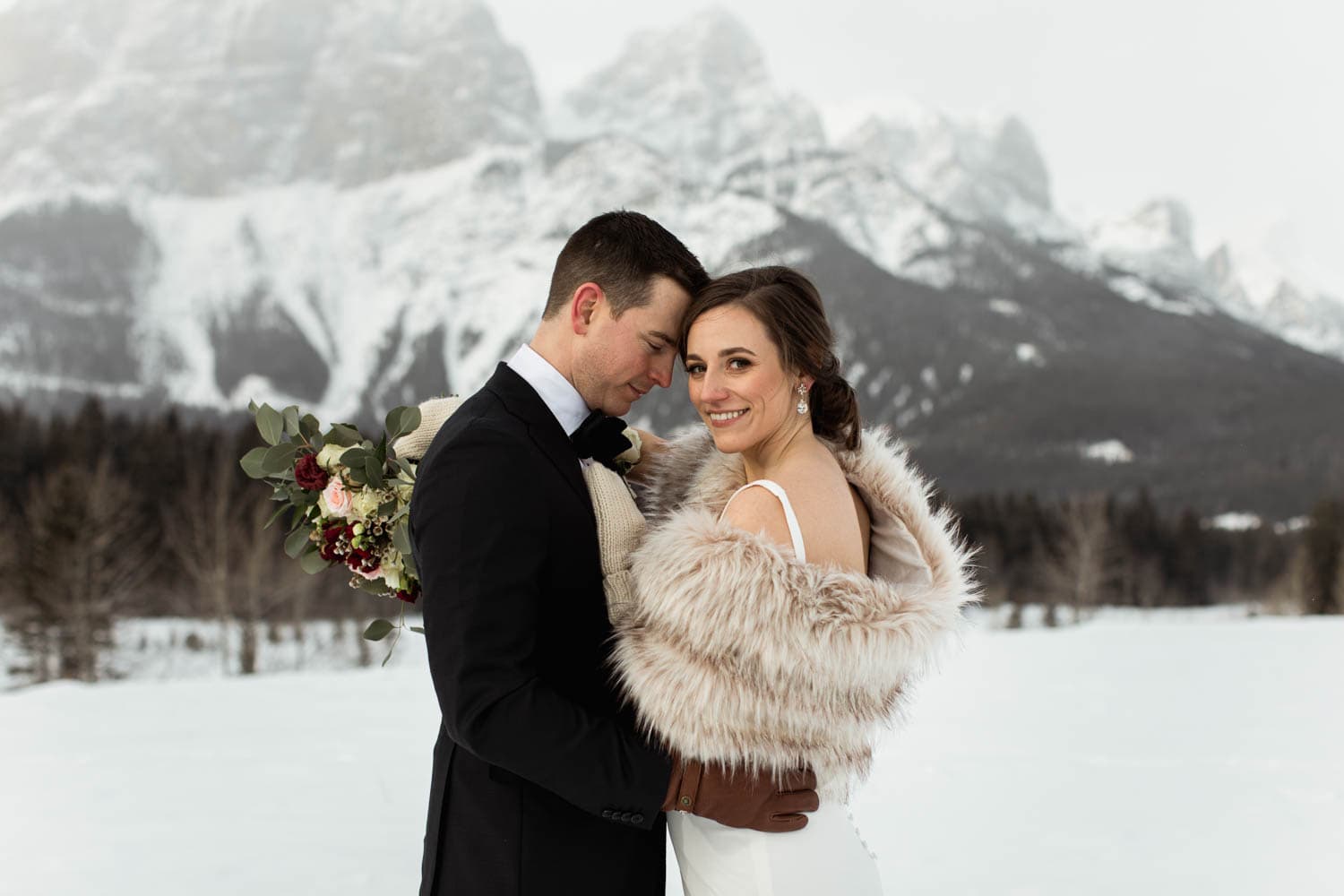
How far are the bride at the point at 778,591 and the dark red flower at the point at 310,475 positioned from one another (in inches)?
47.5

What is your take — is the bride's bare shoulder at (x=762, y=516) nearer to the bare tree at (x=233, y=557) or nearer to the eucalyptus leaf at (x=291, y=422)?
the eucalyptus leaf at (x=291, y=422)

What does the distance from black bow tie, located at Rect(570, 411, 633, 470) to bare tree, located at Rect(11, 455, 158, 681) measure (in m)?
32.2

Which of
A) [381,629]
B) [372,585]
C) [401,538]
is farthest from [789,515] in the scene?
[381,629]

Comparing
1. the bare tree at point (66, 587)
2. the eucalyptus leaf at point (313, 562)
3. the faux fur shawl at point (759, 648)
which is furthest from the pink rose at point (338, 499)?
the bare tree at point (66, 587)

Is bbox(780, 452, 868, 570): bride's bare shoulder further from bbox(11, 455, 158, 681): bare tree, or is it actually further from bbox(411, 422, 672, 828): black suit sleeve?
bbox(11, 455, 158, 681): bare tree

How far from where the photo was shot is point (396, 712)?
1297 cm

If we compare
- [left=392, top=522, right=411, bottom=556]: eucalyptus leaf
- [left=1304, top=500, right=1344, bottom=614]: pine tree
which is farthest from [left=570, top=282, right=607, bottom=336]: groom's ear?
[left=1304, top=500, right=1344, bottom=614]: pine tree

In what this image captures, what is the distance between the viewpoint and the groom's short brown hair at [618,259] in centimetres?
278

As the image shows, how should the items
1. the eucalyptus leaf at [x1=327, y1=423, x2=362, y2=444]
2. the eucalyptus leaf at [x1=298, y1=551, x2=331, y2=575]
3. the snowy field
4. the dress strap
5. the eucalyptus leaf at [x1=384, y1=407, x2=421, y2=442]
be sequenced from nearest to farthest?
the dress strap < the eucalyptus leaf at [x1=384, y1=407, x2=421, y2=442] < the eucalyptus leaf at [x1=327, y1=423, x2=362, y2=444] < the eucalyptus leaf at [x1=298, y1=551, x2=331, y2=575] < the snowy field

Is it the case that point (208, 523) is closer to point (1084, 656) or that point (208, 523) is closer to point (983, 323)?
point (1084, 656)

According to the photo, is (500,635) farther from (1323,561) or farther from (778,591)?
(1323,561)

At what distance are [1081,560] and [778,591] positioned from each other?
2205 inches

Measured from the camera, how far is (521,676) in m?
2.43

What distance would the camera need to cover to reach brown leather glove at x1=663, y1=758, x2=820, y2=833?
2578mm
